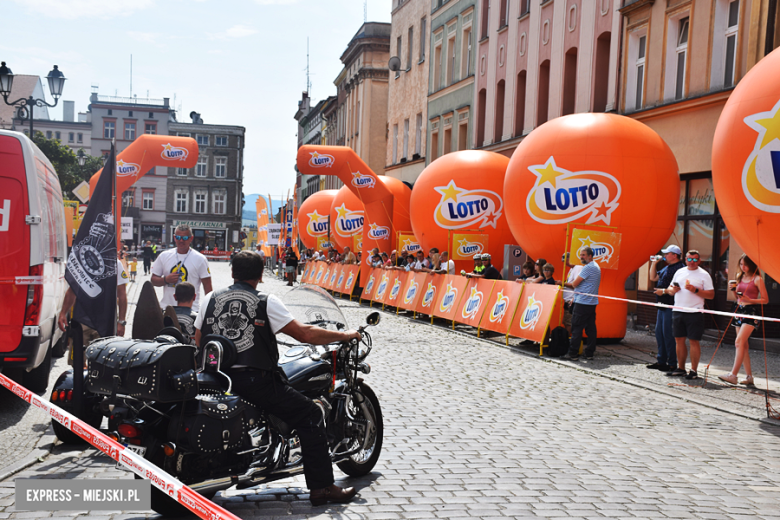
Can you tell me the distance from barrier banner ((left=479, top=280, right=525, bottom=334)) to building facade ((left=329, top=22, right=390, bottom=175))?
3611 cm

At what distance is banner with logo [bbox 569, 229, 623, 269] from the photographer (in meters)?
13.9

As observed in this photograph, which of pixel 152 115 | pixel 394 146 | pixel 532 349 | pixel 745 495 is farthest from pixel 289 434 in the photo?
pixel 152 115

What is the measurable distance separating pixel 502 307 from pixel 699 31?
25.2 feet

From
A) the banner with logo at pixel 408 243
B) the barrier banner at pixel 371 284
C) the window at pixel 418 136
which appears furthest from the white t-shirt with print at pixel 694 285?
the window at pixel 418 136

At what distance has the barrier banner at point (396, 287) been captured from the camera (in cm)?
2138

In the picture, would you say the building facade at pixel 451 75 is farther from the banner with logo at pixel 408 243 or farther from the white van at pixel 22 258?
the white van at pixel 22 258

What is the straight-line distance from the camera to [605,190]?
14.0m

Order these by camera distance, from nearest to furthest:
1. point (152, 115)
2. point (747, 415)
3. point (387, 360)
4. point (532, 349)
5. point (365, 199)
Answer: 1. point (747, 415)
2. point (387, 360)
3. point (532, 349)
4. point (365, 199)
5. point (152, 115)

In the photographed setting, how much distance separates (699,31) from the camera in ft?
56.9

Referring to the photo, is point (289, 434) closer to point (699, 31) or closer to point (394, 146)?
point (699, 31)

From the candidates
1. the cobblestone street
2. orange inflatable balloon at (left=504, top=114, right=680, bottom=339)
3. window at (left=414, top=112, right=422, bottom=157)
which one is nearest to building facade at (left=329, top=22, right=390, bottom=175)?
window at (left=414, top=112, right=422, bottom=157)

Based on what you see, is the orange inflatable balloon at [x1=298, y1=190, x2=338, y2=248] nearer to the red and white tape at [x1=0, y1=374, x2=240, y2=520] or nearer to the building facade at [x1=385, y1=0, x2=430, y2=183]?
the building facade at [x1=385, y1=0, x2=430, y2=183]

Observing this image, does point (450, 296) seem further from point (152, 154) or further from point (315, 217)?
point (315, 217)

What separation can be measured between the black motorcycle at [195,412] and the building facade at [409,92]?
32716mm
